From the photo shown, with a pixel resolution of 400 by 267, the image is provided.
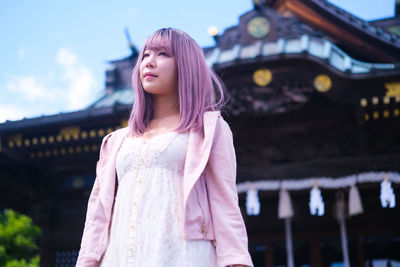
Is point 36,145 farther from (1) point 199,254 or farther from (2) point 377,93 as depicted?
(1) point 199,254

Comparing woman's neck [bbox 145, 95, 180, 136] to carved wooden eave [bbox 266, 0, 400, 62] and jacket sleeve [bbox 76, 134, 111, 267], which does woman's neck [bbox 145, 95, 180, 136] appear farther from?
carved wooden eave [bbox 266, 0, 400, 62]

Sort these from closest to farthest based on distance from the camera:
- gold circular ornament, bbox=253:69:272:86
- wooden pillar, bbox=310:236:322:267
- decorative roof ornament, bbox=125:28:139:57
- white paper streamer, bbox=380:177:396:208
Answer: white paper streamer, bbox=380:177:396:208
gold circular ornament, bbox=253:69:272:86
wooden pillar, bbox=310:236:322:267
decorative roof ornament, bbox=125:28:139:57

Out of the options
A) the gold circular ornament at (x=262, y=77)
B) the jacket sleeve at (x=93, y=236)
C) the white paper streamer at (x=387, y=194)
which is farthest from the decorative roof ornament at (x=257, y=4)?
the jacket sleeve at (x=93, y=236)

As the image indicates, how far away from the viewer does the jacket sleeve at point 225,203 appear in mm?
1872

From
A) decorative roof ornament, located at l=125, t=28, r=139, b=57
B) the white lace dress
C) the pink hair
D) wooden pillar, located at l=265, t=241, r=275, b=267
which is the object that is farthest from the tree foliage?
the white lace dress

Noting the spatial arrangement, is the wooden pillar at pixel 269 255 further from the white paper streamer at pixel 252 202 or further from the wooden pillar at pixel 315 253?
the white paper streamer at pixel 252 202

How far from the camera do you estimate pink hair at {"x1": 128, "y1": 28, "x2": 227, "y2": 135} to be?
7.29ft

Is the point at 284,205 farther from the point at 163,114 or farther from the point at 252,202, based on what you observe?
the point at 163,114

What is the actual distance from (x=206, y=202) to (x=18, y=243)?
1320 cm

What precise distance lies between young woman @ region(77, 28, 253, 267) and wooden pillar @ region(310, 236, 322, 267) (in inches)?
222

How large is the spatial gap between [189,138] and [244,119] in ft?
16.7

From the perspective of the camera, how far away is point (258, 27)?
762 cm

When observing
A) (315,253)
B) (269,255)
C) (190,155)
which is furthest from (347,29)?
(190,155)

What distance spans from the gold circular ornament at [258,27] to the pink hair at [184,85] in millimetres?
5404
